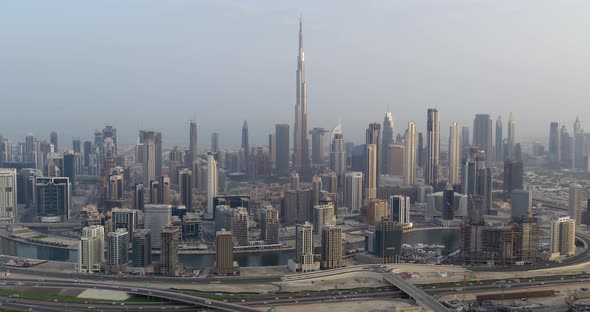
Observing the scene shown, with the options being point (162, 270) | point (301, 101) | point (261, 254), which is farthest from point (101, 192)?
point (301, 101)

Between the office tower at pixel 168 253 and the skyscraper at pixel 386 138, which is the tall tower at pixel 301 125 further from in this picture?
the office tower at pixel 168 253

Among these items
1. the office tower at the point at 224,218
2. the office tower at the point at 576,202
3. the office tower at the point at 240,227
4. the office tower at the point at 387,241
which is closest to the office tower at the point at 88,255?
the office tower at the point at 240,227

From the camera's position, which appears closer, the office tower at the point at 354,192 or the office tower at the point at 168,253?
the office tower at the point at 168,253

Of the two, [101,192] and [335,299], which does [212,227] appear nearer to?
[101,192]

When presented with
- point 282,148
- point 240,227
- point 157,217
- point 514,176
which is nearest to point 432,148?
point 514,176

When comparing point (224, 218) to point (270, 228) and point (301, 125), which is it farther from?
point (301, 125)

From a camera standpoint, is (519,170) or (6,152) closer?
(519,170)
